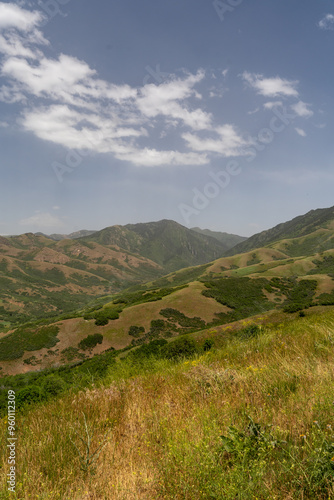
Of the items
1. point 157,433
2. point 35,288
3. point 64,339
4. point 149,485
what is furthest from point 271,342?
point 35,288

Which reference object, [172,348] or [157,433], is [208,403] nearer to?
[157,433]

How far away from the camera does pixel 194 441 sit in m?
3.18

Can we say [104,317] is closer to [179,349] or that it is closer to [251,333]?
[179,349]

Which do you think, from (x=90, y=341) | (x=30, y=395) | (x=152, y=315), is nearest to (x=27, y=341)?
(x=90, y=341)

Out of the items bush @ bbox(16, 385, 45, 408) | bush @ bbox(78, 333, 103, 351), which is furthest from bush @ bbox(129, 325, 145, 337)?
bush @ bbox(16, 385, 45, 408)

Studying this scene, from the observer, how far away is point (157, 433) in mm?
3801

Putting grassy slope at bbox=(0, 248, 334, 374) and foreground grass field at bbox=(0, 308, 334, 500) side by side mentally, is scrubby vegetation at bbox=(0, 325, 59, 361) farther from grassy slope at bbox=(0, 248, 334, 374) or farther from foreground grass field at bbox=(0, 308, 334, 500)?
foreground grass field at bbox=(0, 308, 334, 500)

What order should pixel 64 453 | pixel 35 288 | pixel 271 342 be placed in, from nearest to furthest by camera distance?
1. pixel 64 453
2. pixel 271 342
3. pixel 35 288

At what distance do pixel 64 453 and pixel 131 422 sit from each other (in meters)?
1.16

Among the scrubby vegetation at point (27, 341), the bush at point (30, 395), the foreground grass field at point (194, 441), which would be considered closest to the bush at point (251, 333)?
the foreground grass field at point (194, 441)

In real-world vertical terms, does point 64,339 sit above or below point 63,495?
below

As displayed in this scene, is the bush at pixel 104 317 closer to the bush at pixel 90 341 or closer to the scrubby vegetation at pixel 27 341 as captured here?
the bush at pixel 90 341

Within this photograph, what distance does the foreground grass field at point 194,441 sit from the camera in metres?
2.49

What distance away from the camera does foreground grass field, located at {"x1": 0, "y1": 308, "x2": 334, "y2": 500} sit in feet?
8.16
